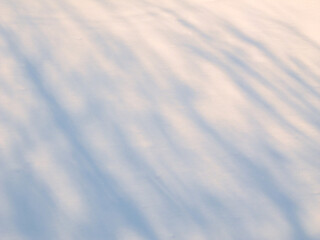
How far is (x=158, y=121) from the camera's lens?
6.31ft

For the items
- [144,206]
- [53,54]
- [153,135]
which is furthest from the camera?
[53,54]

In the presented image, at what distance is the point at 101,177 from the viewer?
1.65m

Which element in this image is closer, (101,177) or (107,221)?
(107,221)

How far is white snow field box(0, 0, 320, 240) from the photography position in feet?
5.11

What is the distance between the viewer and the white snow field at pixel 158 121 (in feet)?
5.11

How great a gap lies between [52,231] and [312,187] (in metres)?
1.19

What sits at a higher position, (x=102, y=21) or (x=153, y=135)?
(x=102, y=21)

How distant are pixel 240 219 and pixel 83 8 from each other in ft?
5.74

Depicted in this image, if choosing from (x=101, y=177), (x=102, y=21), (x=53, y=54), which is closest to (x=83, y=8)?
(x=102, y=21)

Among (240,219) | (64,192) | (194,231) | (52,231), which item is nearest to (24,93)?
(64,192)

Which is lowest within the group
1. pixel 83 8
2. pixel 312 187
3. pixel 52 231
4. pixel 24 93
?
pixel 312 187

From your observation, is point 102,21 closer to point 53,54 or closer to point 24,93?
point 53,54

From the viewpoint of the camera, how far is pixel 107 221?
4.96 ft

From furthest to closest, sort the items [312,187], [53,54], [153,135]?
1. [53,54]
2. [153,135]
3. [312,187]
